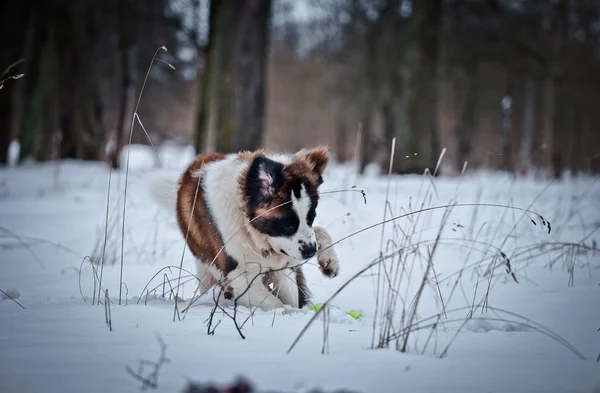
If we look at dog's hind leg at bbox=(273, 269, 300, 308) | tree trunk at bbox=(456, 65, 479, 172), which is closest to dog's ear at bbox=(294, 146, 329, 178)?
dog's hind leg at bbox=(273, 269, 300, 308)

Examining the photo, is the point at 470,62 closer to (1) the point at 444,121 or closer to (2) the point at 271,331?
(1) the point at 444,121

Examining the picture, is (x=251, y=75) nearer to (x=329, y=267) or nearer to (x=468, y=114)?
(x=329, y=267)

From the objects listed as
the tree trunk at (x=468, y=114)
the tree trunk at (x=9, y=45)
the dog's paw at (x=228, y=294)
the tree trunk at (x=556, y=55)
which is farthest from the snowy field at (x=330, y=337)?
the tree trunk at (x=468, y=114)

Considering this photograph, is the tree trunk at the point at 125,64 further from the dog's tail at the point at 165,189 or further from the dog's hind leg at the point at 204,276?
the dog's hind leg at the point at 204,276

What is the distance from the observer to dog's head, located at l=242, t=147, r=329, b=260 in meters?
3.71

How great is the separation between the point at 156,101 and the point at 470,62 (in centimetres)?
1382

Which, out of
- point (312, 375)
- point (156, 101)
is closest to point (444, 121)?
point (156, 101)

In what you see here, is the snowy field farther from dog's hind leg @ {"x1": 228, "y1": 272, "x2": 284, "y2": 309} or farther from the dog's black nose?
the dog's black nose

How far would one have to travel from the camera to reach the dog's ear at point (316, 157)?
411 centimetres

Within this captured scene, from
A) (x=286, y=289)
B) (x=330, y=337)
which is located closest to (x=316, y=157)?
(x=286, y=289)

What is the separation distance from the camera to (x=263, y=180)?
3.78 meters

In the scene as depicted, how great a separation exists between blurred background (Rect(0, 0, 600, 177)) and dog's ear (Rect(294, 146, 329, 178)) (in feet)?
14.4

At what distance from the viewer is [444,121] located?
3381 cm

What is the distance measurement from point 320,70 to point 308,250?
89.4 feet
